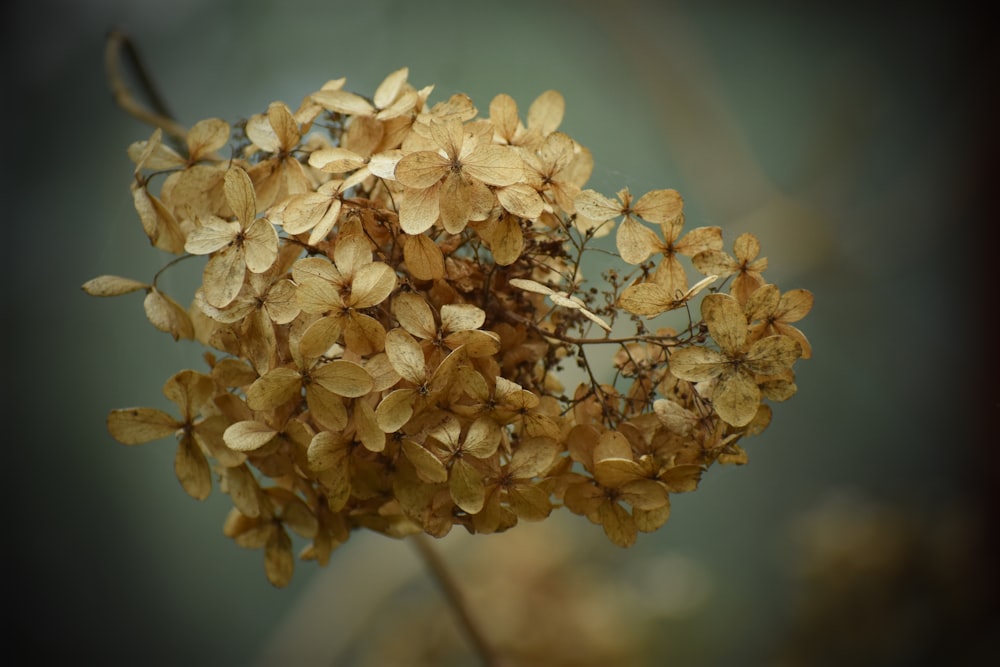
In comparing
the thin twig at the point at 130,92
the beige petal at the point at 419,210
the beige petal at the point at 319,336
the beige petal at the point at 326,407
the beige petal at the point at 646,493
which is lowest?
the beige petal at the point at 646,493

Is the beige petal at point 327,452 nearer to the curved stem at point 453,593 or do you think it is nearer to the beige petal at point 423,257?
the beige petal at point 423,257

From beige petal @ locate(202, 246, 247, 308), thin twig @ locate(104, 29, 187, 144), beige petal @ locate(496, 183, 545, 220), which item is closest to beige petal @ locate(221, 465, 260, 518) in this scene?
beige petal @ locate(202, 246, 247, 308)

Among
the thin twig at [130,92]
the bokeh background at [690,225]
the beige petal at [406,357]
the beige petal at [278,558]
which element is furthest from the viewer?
the bokeh background at [690,225]

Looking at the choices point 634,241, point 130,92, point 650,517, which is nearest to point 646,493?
point 650,517

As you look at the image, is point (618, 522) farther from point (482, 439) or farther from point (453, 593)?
point (453, 593)

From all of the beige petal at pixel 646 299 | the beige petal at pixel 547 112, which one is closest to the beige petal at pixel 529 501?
the beige petal at pixel 646 299

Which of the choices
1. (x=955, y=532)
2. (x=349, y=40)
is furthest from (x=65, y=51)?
(x=955, y=532)
